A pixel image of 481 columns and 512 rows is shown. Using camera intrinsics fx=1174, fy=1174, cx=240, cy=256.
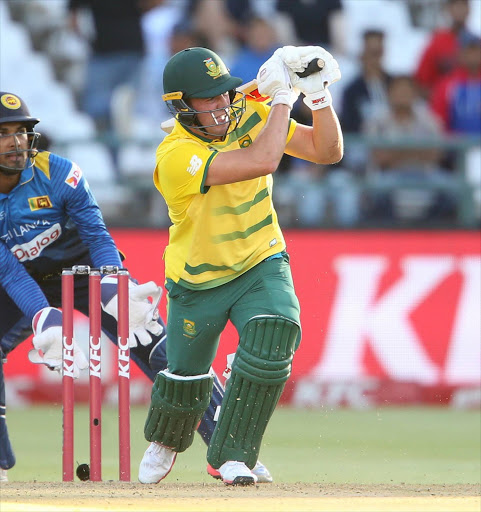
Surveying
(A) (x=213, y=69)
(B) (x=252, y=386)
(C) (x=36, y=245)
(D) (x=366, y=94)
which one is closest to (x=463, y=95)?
(D) (x=366, y=94)

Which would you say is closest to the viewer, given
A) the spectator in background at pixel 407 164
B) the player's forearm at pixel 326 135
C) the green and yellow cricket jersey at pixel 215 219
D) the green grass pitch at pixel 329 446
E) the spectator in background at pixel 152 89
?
the green and yellow cricket jersey at pixel 215 219

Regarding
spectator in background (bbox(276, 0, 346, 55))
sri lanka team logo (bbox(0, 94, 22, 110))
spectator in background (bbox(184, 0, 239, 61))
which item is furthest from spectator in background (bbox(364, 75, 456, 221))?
sri lanka team logo (bbox(0, 94, 22, 110))

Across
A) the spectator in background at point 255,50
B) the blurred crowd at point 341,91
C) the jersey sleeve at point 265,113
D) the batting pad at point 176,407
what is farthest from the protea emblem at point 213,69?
the spectator in background at point 255,50

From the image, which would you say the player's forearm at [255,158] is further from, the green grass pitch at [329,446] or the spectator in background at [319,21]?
the spectator in background at [319,21]

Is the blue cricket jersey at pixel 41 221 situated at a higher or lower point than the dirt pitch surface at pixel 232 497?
higher

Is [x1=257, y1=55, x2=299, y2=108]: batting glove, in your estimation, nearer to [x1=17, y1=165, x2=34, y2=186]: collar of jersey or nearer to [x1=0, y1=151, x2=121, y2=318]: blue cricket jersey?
[x1=0, y1=151, x2=121, y2=318]: blue cricket jersey

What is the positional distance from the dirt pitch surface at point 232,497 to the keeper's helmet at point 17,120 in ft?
5.17

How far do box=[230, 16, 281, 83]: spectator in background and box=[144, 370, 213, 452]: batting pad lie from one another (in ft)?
19.0

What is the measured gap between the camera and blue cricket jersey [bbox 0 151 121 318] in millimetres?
5984

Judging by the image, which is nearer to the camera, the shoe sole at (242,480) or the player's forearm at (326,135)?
the shoe sole at (242,480)

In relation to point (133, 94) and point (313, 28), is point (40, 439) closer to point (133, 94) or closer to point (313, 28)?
point (133, 94)

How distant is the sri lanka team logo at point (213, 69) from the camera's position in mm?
5379

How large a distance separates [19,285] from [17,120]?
840mm

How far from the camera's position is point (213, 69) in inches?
212
